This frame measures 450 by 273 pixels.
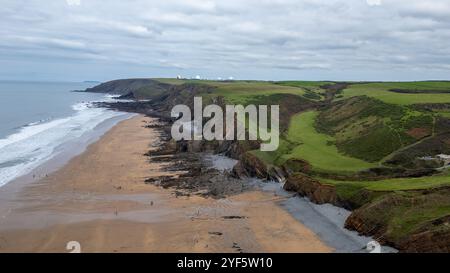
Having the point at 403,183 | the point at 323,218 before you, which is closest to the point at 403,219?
the point at 323,218

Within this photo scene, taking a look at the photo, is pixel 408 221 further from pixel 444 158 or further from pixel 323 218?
pixel 444 158

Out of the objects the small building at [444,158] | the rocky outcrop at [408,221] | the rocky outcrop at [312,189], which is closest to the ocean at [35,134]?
the rocky outcrop at [312,189]

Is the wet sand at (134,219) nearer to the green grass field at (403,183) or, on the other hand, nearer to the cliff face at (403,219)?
the cliff face at (403,219)

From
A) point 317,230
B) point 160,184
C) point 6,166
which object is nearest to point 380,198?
point 317,230

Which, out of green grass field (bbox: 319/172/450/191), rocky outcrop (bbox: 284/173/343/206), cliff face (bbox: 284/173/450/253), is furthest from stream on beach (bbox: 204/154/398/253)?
green grass field (bbox: 319/172/450/191)

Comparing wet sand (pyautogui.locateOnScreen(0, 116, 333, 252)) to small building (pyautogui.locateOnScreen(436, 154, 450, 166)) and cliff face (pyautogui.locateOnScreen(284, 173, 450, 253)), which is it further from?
small building (pyautogui.locateOnScreen(436, 154, 450, 166))
